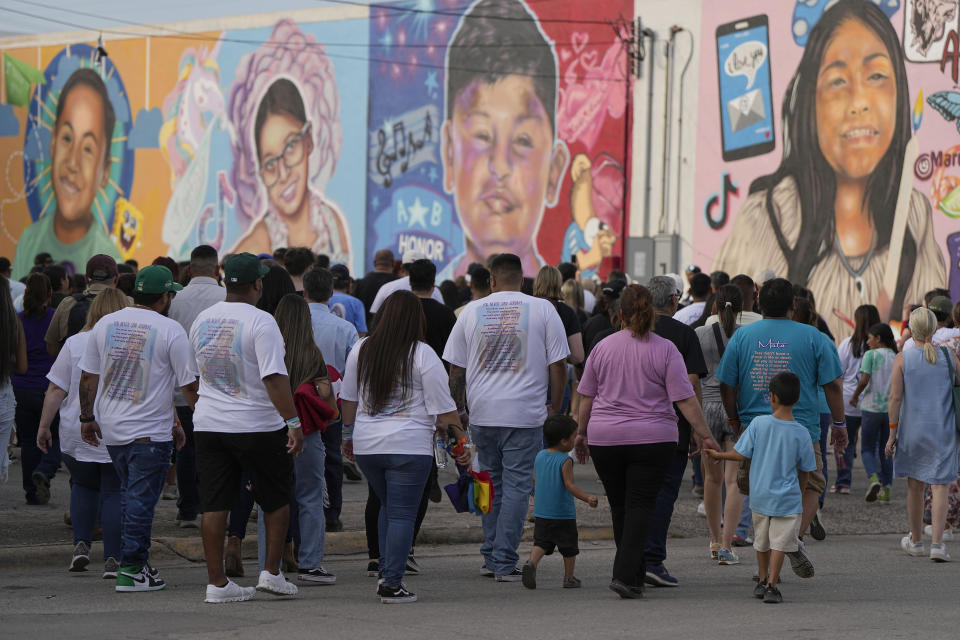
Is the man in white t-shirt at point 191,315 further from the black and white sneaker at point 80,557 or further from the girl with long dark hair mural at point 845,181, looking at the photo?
the girl with long dark hair mural at point 845,181

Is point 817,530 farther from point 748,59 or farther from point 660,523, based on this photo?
point 748,59

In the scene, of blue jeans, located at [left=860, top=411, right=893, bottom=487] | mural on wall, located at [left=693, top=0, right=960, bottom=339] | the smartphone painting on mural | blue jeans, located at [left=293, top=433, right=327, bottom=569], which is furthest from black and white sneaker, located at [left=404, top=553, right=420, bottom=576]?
the smartphone painting on mural

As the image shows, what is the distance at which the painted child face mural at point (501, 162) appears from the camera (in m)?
28.1

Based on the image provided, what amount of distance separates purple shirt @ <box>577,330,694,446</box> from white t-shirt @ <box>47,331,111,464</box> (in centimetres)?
324

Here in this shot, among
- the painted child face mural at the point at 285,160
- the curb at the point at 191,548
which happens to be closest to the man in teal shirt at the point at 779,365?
the curb at the point at 191,548

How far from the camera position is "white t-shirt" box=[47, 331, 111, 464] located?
29.4 feet

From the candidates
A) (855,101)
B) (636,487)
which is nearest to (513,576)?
(636,487)

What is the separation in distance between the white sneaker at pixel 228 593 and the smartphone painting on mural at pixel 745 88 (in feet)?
60.7

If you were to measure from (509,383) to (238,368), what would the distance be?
1.95 metres

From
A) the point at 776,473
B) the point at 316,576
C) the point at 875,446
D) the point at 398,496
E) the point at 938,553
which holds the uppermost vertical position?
the point at 776,473

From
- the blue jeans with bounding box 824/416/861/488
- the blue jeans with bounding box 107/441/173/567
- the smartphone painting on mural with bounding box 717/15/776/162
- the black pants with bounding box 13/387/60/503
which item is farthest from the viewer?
the smartphone painting on mural with bounding box 717/15/776/162

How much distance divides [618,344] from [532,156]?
65.7 ft

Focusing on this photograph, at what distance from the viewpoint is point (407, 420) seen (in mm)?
8039

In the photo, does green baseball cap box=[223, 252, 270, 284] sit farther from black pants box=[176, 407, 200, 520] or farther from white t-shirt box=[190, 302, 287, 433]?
black pants box=[176, 407, 200, 520]
